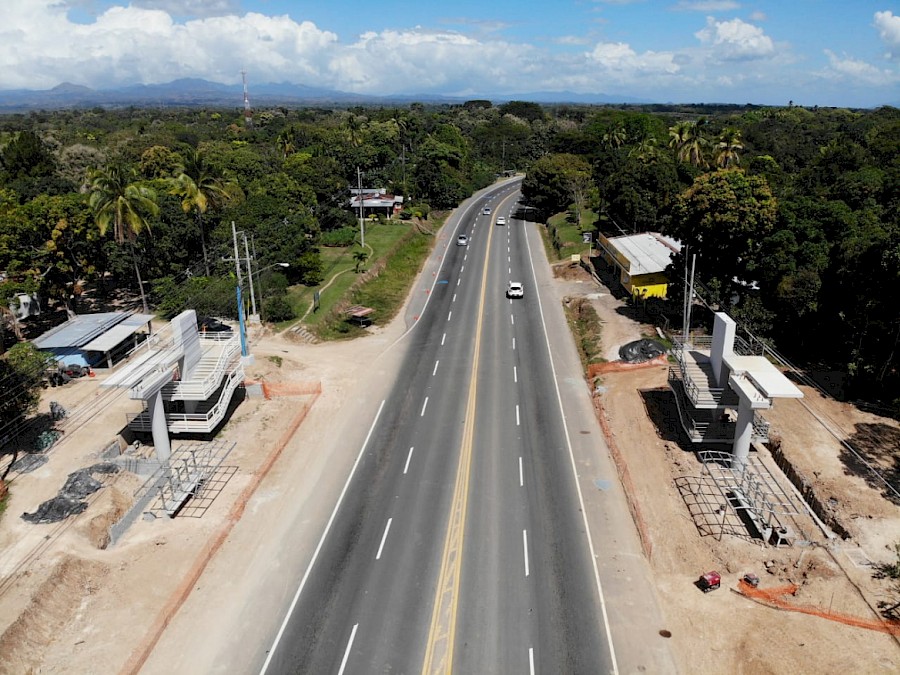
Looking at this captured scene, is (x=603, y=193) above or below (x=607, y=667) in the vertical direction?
above

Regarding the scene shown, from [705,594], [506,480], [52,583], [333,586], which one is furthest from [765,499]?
[52,583]

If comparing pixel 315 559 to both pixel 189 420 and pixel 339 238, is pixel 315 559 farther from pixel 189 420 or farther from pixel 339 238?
pixel 339 238

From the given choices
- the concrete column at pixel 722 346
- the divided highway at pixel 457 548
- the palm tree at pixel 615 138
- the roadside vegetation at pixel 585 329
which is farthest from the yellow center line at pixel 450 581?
the palm tree at pixel 615 138

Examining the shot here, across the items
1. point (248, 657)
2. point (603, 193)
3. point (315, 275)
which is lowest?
point (248, 657)

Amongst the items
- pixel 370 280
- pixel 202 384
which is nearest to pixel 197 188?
pixel 370 280

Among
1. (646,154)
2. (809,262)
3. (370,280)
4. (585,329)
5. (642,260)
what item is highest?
(646,154)

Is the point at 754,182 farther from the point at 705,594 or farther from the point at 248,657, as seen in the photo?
the point at 248,657

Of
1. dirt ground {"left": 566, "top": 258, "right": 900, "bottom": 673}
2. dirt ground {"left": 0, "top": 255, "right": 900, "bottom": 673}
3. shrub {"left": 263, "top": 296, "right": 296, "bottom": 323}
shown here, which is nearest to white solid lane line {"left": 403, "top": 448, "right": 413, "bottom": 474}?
dirt ground {"left": 0, "top": 255, "right": 900, "bottom": 673}
